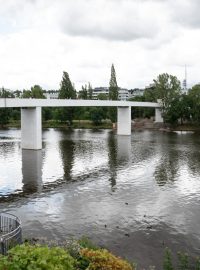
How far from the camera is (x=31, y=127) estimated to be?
42719mm

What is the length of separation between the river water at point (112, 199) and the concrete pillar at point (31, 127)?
3.83m

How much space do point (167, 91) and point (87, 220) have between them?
65.3 metres

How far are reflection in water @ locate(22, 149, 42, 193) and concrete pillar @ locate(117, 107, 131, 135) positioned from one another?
82.2 feet

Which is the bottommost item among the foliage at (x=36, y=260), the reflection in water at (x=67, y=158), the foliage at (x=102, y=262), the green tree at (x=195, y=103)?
the reflection in water at (x=67, y=158)

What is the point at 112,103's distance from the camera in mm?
59812

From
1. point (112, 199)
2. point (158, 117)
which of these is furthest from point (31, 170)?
point (158, 117)

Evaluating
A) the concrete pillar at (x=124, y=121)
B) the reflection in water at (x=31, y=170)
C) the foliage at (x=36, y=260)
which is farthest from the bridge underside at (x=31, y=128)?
the foliage at (x=36, y=260)

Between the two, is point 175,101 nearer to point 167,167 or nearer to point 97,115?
point 97,115

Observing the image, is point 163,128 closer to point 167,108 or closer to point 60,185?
point 167,108

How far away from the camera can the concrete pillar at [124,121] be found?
6488 centimetres

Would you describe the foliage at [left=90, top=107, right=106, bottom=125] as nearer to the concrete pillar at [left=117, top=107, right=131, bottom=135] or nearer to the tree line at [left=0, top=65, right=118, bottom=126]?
the tree line at [left=0, top=65, right=118, bottom=126]

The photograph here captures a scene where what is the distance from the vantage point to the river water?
15.9 m

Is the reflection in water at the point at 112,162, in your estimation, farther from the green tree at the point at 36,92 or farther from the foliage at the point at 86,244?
the green tree at the point at 36,92

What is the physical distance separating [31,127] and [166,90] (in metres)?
44.5
